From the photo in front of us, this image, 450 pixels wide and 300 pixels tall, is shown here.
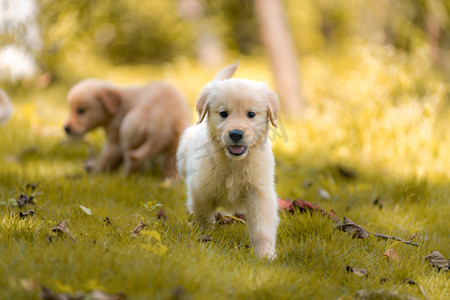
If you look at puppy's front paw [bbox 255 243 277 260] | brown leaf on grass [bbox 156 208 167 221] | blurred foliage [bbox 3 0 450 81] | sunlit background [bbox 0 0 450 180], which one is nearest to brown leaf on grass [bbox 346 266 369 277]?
puppy's front paw [bbox 255 243 277 260]

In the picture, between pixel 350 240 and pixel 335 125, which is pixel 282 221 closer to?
pixel 350 240

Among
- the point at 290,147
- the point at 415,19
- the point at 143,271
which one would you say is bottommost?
the point at 290,147

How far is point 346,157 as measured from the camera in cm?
524

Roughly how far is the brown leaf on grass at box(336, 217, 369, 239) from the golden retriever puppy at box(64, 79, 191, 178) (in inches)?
77.0

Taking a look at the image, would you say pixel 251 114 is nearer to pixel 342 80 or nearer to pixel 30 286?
pixel 30 286

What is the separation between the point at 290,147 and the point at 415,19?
12.9 feet

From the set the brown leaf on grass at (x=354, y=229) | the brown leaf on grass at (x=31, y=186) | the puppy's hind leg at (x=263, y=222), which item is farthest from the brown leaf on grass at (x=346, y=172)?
the brown leaf on grass at (x=31, y=186)

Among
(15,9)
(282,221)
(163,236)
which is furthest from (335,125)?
(15,9)

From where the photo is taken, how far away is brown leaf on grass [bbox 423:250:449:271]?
8.79 ft

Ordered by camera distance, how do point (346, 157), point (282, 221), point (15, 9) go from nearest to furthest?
point (282, 221)
point (346, 157)
point (15, 9)

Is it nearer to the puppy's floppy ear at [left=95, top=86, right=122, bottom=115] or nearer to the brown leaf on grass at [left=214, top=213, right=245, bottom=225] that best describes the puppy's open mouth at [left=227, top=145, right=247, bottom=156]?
the brown leaf on grass at [left=214, top=213, right=245, bottom=225]

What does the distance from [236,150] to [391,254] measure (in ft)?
3.57

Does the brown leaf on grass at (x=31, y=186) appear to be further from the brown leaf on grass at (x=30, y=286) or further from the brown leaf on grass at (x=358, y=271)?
the brown leaf on grass at (x=358, y=271)

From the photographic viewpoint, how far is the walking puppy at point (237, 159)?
2805mm
